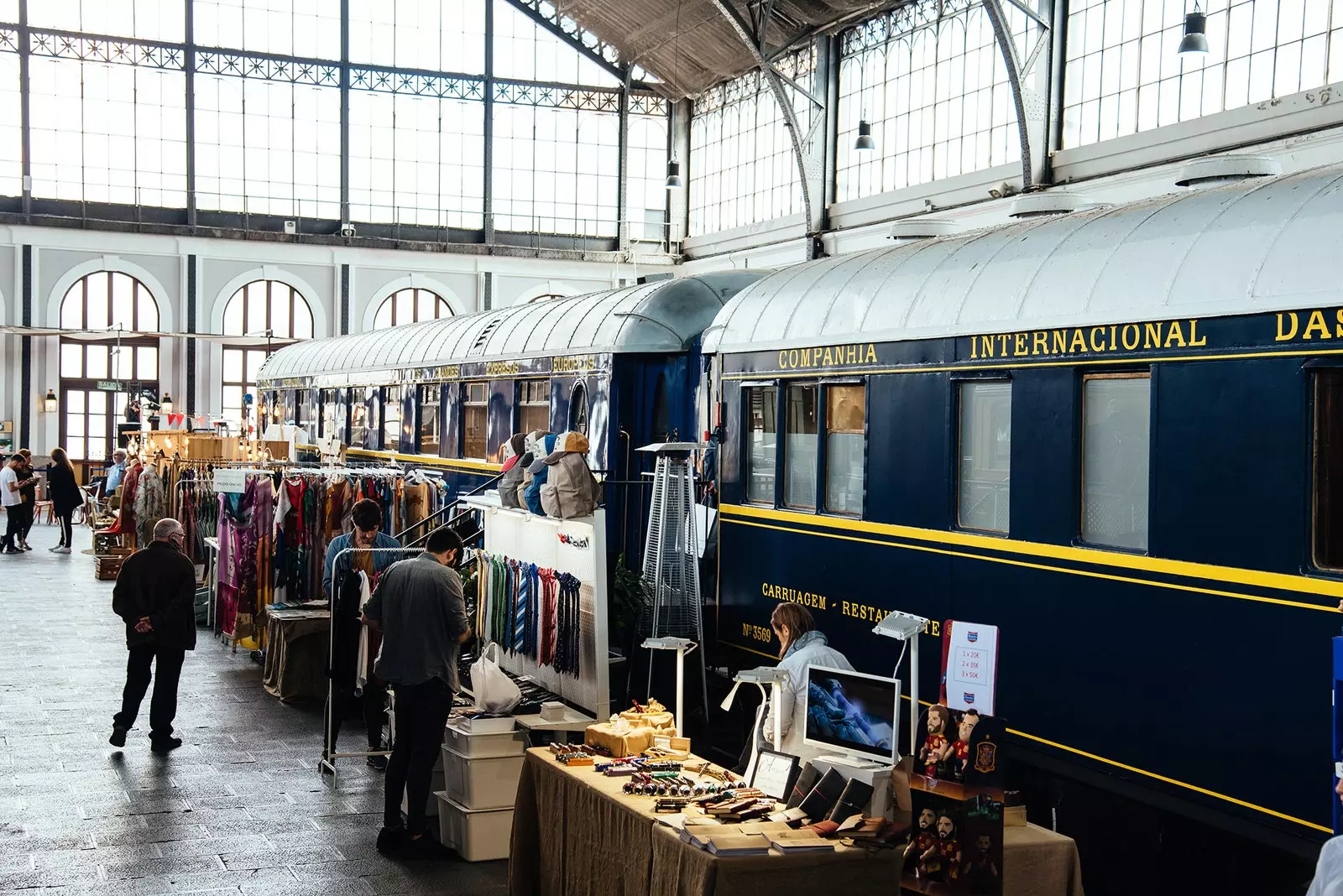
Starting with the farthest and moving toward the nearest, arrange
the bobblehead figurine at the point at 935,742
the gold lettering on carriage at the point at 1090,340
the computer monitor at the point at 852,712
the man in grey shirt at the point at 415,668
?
1. the man in grey shirt at the point at 415,668
2. the gold lettering on carriage at the point at 1090,340
3. the computer monitor at the point at 852,712
4. the bobblehead figurine at the point at 935,742

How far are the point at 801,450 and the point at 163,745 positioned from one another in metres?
5.14

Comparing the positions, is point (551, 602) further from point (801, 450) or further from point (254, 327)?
point (254, 327)

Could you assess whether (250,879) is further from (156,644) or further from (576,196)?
(576,196)

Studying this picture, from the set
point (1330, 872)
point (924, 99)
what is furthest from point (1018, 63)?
point (1330, 872)

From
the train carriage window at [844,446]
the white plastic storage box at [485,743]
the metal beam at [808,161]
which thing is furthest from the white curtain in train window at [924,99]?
the white plastic storage box at [485,743]

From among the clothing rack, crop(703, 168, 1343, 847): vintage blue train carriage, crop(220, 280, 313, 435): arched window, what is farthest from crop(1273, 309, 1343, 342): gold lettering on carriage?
crop(220, 280, 313, 435): arched window

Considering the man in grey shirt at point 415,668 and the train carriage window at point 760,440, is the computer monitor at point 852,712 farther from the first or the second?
the train carriage window at point 760,440

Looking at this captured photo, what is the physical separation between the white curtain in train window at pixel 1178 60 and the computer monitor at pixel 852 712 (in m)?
14.7

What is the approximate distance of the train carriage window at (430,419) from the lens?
19.5m

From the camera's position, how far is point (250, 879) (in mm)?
7469

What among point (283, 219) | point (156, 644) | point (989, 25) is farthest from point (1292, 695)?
point (283, 219)

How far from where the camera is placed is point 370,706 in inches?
400

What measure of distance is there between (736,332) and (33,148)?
29.0m

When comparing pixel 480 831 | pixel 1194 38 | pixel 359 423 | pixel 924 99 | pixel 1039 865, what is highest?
pixel 924 99
